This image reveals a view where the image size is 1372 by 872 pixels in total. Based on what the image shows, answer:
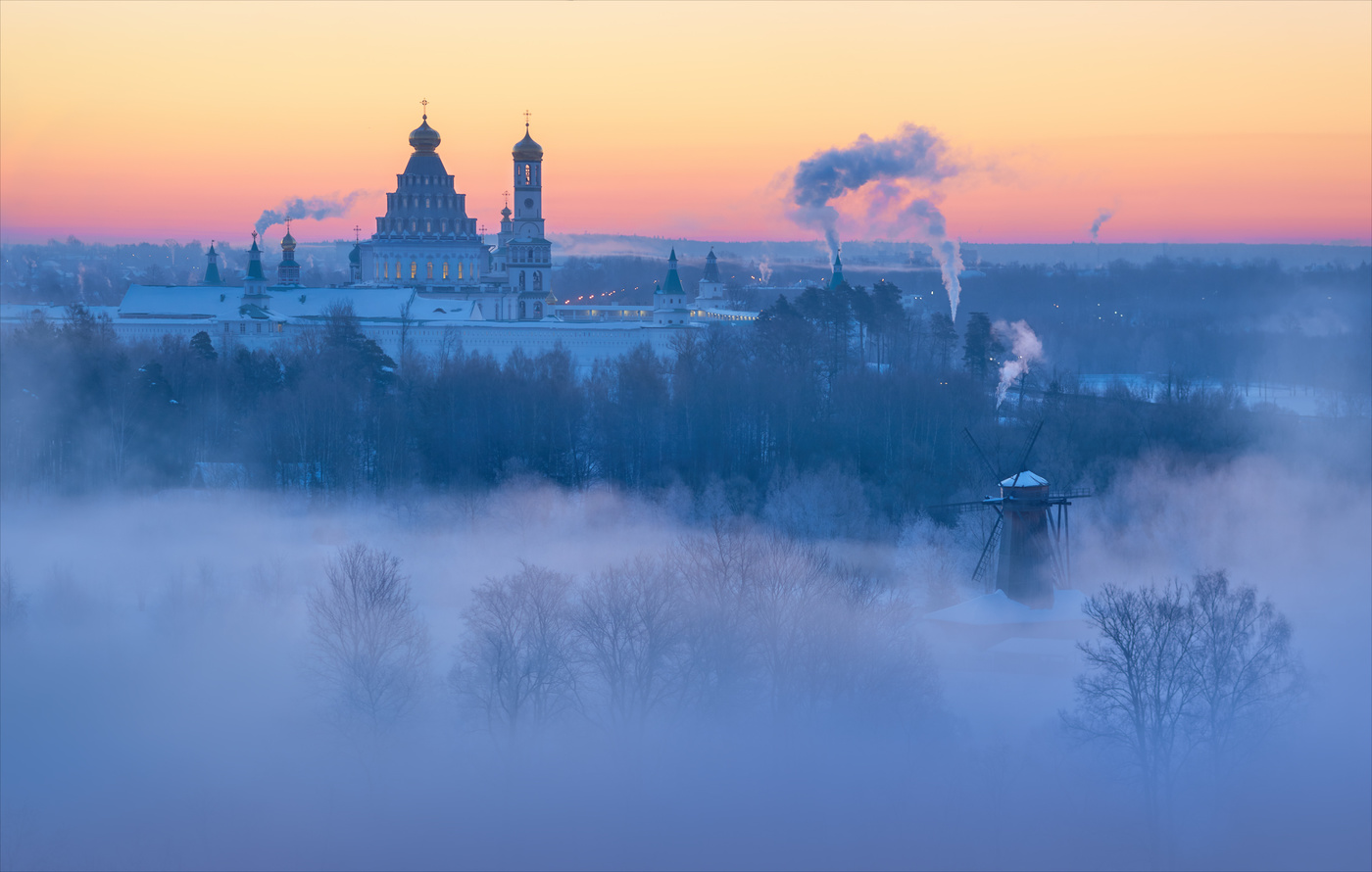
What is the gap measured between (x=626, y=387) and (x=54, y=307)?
26.0 meters

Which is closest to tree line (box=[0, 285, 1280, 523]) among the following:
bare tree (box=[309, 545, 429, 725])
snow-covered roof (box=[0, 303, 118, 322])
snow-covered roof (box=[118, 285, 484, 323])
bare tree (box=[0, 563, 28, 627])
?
bare tree (box=[0, 563, 28, 627])

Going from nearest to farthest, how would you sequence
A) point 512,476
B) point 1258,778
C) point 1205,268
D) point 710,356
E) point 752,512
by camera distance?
point 1258,778
point 752,512
point 512,476
point 710,356
point 1205,268

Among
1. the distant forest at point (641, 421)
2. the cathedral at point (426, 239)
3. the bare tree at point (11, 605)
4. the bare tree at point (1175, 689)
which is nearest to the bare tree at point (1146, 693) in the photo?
the bare tree at point (1175, 689)

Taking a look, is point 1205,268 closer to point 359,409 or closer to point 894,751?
point 359,409

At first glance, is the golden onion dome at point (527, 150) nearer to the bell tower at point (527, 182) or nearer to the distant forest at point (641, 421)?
the bell tower at point (527, 182)

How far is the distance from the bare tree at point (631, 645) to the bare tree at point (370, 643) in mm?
1578

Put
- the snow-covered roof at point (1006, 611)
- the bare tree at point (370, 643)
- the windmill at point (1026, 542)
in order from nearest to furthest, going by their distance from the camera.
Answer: the bare tree at point (370, 643) < the snow-covered roof at point (1006, 611) < the windmill at point (1026, 542)

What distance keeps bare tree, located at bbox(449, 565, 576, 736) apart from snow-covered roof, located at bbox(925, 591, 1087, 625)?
3.83m

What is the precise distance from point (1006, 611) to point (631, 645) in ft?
12.7

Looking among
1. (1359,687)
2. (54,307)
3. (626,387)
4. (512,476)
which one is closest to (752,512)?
(512,476)

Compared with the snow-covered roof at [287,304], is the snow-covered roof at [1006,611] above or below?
below

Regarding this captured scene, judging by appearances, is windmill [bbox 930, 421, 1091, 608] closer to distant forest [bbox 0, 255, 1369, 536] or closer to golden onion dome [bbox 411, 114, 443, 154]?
distant forest [bbox 0, 255, 1369, 536]

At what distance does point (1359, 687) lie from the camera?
15.4 metres

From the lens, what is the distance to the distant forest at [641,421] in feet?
83.9
